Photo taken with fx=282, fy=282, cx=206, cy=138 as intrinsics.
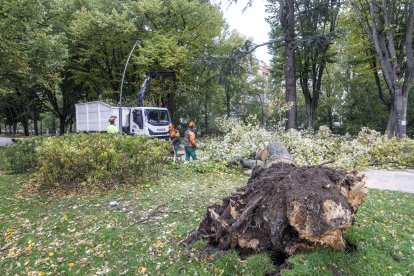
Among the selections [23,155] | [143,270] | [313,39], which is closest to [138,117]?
[23,155]

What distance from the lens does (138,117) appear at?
1770 centimetres

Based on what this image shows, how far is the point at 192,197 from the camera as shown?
236 inches

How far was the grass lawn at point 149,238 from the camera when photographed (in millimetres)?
3201

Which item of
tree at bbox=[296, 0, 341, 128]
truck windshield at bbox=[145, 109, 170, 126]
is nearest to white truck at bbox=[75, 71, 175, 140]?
truck windshield at bbox=[145, 109, 170, 126]

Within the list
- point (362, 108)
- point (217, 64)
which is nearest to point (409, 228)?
point (217, 64)

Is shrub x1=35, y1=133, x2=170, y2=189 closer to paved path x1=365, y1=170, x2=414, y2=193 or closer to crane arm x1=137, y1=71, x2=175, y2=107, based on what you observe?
paved path x1=365, y1=170, x2=414, y2=193

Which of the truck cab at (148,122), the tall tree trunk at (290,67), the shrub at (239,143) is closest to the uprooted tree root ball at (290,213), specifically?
the shrub at (239,143)

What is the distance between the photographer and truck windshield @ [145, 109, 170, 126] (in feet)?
58.6

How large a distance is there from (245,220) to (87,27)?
1935 cm

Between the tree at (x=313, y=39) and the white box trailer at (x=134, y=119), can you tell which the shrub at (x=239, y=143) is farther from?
the white box trailer at (x=134, y=119)

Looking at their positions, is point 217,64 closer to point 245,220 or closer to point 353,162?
point 353,162

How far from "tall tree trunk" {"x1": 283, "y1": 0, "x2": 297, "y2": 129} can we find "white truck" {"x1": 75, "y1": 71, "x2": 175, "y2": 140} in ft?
26.6

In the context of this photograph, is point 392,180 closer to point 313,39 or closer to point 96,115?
point 313,39

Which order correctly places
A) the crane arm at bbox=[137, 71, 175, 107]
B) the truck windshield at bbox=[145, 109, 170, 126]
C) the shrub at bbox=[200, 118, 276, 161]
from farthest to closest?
1. the crane arm at bbox=[137, 71, 175, 107]
2. the truck windshield at bbox=[145, 109, 170, 126]
3. the shrub at bbox=[200, 118, 276, 161]
